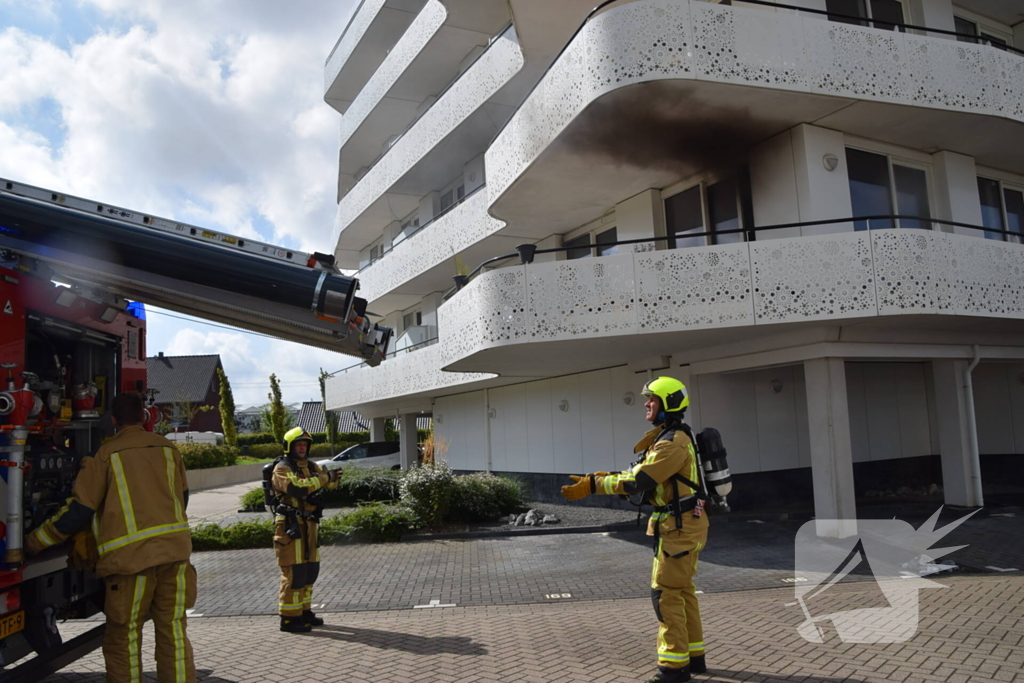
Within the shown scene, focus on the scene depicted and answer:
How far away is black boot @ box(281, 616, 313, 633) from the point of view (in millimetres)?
6762

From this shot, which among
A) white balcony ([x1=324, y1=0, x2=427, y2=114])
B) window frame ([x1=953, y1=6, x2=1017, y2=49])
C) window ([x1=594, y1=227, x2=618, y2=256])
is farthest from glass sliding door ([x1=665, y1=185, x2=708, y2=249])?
white balcony ([x1=324, y1=0, x2=427, y2=114])

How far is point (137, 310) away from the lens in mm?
6570

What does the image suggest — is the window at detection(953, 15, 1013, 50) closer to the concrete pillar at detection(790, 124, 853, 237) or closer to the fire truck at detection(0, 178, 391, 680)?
the concrete pillar at detection(790, 124, 853, 237)

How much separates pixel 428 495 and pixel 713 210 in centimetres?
709

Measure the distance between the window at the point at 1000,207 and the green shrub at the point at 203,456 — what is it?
2584cm

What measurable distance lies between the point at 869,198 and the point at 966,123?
5.94 ft

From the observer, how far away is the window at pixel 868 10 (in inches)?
491

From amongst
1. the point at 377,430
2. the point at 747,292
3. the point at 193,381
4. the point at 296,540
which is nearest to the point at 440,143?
the point at 747,292

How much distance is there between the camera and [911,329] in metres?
11.1

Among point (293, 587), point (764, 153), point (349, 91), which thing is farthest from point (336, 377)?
point (293, 587)

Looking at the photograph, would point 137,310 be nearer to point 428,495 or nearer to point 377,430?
point 428,495

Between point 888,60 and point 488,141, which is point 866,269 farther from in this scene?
point 488,141

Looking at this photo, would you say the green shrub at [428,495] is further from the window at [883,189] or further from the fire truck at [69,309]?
the window at [883,189]

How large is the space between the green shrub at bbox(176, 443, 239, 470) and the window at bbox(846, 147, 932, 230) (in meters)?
24.2
